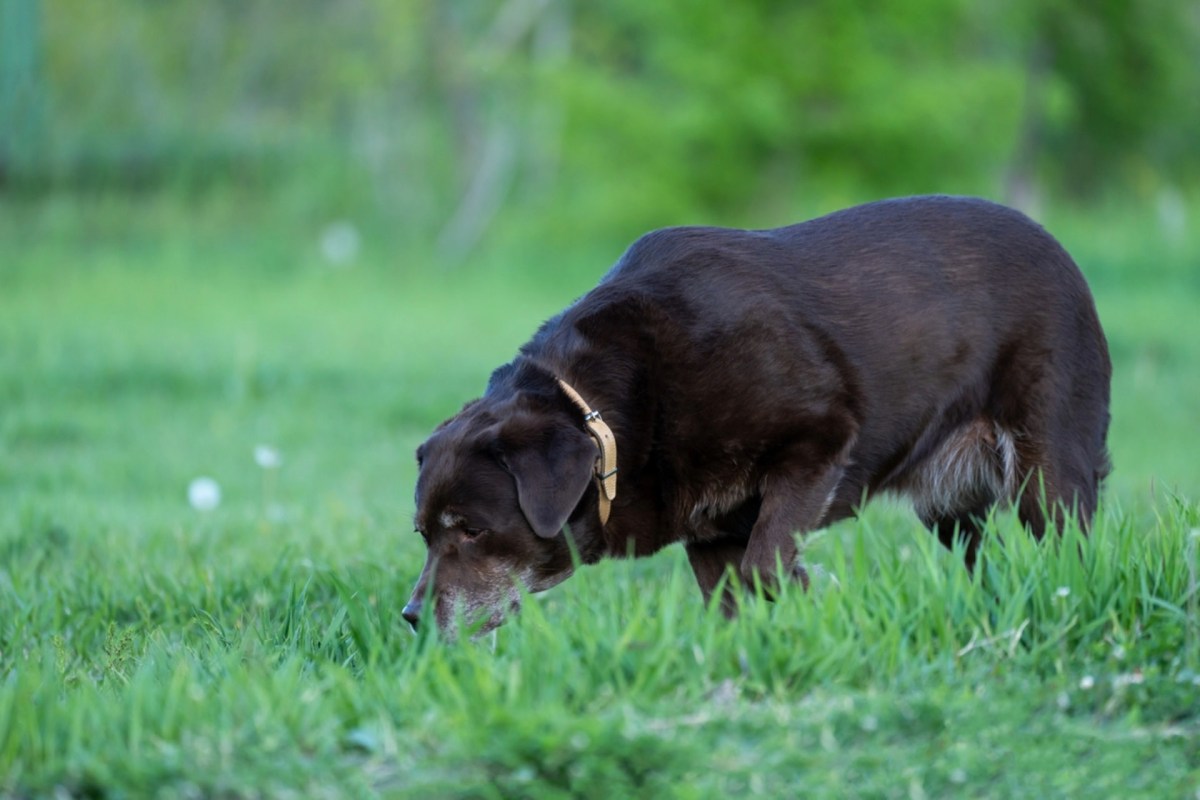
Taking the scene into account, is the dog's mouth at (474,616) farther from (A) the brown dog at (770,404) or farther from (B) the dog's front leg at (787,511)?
(B) the dog's front leg at (787,511)

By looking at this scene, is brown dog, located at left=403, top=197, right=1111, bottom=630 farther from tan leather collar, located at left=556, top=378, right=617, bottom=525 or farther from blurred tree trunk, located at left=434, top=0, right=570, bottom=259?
blurred tree trunk, located at left=434, top=0, right=570, bottom=259

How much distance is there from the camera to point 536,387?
4.37m

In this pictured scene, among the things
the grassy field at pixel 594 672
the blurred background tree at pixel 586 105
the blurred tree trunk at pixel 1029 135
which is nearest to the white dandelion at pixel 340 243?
the blurred background tree at pixel 586 105

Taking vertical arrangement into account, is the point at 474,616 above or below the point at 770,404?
below

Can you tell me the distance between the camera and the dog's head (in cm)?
404

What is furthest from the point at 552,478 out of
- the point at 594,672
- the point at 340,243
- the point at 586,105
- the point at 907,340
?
the point at 340,243

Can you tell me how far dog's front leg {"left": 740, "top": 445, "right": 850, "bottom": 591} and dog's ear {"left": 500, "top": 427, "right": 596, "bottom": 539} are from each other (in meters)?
0.56

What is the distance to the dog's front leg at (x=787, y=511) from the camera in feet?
13.7

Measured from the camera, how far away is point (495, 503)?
4.15 m

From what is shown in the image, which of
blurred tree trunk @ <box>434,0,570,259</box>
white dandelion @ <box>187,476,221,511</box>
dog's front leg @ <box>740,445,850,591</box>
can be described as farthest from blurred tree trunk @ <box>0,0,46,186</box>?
dog's front leg @ <box>740,445,850,591</box>

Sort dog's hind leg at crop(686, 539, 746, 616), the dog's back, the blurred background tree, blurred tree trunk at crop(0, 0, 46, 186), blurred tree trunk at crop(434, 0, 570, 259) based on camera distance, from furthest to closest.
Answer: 1. blurred tree trunk at crop(434, 0, 570, 259)
2. blurred tree trunk at crop(0, 0, 46, 186)
3. the blurred background tree
4. dog's hind leg at crop(686, 539, 746, 616)
5. the dog's back

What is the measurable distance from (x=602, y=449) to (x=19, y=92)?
1561cm

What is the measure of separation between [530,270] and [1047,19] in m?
8.22

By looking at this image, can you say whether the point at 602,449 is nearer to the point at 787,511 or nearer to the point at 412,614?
the point at 787,511
